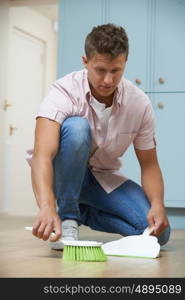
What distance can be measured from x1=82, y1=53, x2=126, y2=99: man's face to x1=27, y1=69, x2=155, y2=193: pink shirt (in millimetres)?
95

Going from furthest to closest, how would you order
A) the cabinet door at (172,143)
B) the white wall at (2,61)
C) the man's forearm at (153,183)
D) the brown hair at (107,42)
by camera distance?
the white wall at (2,61), the cabinet door at (172,143), the man's forearm at (153,183), the brown hair at (107,42)

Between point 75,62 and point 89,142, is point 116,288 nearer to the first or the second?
point 89,142

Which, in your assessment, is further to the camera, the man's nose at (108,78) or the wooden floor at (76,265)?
the man's nose at (108,78)

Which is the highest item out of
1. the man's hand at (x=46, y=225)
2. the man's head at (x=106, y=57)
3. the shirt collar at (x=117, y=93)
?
the man's head at (x=106, y=57)

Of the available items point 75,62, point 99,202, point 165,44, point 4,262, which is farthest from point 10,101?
point 4,262

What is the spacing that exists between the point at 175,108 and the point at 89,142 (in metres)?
1.79

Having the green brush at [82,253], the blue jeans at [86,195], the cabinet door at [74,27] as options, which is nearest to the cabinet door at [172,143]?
the cabinet door at [74,27]

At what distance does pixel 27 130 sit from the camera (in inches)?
214

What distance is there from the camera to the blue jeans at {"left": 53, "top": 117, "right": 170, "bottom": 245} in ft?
5.95

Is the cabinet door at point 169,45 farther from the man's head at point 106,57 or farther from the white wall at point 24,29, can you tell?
the man's head at point 106,57

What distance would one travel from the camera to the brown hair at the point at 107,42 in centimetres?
167

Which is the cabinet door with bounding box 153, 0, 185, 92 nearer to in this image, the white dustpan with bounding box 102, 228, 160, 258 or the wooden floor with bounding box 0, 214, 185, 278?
the wooden floor with bounding box 0, 214, 185, 278

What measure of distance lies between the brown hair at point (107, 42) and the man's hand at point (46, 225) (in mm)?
528

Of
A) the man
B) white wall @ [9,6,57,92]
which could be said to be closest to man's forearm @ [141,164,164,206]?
the man
